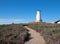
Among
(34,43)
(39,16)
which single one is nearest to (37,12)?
(39,16)

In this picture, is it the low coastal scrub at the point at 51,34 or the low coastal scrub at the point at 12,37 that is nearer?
the low coastal scrub at the point at 12,37

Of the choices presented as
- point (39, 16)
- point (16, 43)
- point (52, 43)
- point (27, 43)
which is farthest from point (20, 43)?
point (39, 16)

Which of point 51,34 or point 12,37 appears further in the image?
point 51,34

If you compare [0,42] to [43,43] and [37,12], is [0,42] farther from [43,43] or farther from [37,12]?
[37,12]

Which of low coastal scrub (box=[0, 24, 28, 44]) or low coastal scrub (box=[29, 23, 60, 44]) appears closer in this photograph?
low coastal scrub (box=[0, 24, 28, 44])

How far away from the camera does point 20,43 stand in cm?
1567

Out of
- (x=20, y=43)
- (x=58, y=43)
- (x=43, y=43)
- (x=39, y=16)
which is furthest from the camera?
(x=39, y=16)

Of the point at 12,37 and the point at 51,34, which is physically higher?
the point at 51,34

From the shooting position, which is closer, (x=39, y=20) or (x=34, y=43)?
(x=34, y=43)

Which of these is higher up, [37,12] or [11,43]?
[37,12]

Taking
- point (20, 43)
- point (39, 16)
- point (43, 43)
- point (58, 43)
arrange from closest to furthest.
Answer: point (58, 43)
point (20, 43)
point (43, 43)
point (39, 16)

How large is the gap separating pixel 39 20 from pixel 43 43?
49962mm

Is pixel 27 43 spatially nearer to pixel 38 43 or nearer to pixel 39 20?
pixel 38 43

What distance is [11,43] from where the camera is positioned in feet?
49.3
